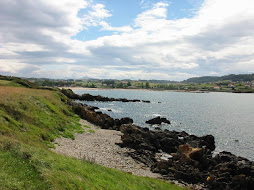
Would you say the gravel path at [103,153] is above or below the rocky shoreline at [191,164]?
above

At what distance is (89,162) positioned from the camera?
18.3m

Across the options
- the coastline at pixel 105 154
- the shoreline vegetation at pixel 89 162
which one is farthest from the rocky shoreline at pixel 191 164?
the coastline at pixel 105 154

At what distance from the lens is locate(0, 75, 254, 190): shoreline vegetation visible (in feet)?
37.9

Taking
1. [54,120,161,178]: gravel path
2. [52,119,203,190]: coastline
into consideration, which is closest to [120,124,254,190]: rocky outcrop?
[52,119,203,190]: coastline

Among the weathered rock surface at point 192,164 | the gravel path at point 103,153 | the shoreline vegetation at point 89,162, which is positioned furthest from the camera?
the gravel path at point 103,153

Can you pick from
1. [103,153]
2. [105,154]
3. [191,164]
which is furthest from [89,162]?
[191,164]

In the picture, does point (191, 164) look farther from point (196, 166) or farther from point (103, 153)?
point (103, 153)

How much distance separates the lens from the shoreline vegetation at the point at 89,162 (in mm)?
11562

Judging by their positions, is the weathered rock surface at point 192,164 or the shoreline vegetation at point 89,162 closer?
the shoreline vegetation at point 89,162

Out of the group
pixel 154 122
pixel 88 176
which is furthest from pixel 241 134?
pixel 88 176

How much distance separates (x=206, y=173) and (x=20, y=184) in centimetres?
2515

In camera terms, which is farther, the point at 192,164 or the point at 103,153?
the point at 103,153

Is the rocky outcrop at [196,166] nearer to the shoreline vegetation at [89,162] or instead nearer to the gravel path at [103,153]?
the shoreline vegetation at [89,162]

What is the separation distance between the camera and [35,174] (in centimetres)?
1121
